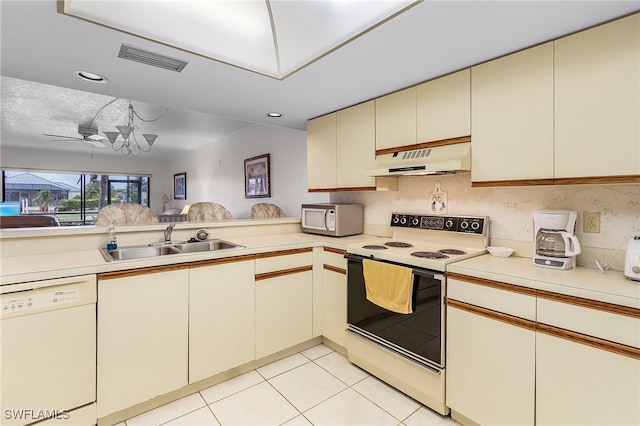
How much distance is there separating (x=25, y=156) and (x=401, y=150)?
9.31 meters

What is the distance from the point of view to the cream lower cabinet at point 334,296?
240cm

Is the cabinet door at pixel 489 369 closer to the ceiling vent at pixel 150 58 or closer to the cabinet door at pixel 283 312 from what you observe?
the cabinet door at pixel 283 312

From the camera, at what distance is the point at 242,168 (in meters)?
5.61

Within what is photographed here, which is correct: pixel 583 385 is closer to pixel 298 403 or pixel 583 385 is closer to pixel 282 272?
pixel 298 403

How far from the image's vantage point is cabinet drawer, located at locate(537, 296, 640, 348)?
3.80 feet

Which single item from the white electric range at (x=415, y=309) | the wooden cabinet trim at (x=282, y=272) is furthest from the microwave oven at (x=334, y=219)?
the wooden cabinet trim at (x=282, y=272)

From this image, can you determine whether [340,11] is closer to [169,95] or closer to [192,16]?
[192,16]

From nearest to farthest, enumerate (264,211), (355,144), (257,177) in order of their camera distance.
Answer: (355,144) < (264,211) < (257,177)

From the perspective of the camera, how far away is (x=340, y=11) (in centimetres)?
155

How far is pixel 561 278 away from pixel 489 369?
581mm

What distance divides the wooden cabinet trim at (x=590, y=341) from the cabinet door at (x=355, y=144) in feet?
4.94

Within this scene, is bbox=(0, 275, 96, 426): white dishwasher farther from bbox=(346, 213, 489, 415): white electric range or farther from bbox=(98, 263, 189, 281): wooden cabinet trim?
bbox=(346, 213, 489, 415): white electric range

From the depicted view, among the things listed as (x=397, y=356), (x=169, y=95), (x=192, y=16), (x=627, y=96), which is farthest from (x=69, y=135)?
(x=627, y=96)

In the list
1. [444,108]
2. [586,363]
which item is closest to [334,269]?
[444,108]
